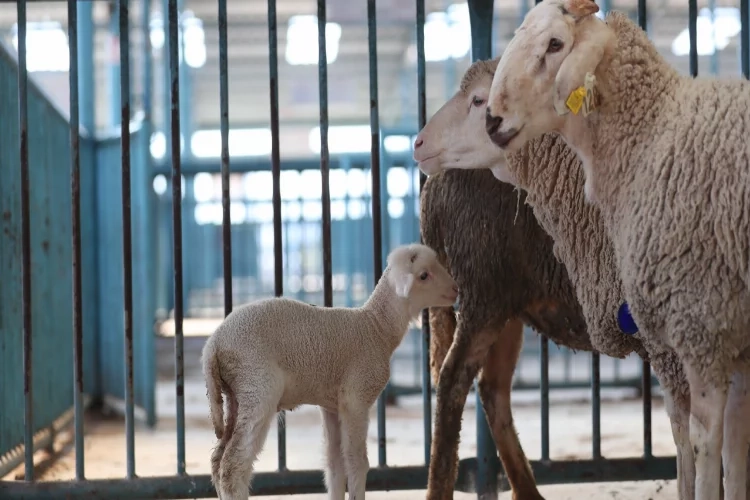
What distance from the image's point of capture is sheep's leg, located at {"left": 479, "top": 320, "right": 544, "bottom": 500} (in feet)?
12.1

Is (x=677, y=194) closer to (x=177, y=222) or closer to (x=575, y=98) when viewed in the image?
(x=575, y=98)

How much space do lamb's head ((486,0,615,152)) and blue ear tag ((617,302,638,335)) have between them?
2.24 ft

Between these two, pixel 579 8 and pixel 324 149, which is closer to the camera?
pixel 579 8

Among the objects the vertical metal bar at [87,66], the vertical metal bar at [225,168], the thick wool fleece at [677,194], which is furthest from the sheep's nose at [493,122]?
the vertical metal bar at [87,66]

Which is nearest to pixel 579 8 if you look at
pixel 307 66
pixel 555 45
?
pixel 555 45

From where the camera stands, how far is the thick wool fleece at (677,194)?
2359 mm

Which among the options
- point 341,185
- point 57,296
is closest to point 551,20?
point 57,296

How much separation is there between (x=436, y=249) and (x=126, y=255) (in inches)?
51.4

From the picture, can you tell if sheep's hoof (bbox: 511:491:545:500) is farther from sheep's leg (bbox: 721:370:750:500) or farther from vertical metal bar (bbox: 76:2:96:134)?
vertical metal bar (bbox: 76:2:96:134)

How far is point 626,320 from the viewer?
9.30ft

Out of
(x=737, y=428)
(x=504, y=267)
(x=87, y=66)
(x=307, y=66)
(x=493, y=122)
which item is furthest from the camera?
(x=307, y=66)

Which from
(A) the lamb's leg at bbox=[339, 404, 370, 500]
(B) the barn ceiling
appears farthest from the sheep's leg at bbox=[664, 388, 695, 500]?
(B) the barn ceiling

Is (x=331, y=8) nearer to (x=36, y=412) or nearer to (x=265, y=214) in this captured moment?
(x=265, y=214)

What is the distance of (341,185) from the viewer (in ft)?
31.3
